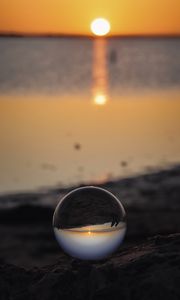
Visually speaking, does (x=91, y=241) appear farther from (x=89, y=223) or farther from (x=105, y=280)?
(x=105, y=280)

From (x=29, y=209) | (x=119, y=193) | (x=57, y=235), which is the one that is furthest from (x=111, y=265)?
(x=29, y=209)

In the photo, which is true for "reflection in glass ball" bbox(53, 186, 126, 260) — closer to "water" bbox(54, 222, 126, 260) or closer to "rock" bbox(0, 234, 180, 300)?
"water" bbox(54, 222, 126, 260)

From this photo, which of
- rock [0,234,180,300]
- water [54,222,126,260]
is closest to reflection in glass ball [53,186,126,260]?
water [54,222,126,260]

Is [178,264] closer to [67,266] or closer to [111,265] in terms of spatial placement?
[111,265]

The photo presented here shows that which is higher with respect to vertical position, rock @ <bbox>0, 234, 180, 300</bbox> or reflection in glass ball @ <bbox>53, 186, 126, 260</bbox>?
reflection in glass ball @ <bbox>53, 186, 126, 260</bbox>

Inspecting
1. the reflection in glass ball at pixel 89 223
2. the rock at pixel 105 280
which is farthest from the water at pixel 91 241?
the rock at pixel 105 280
